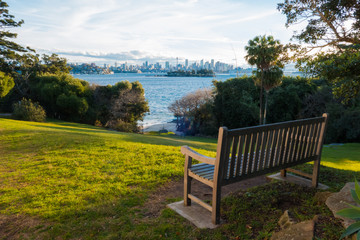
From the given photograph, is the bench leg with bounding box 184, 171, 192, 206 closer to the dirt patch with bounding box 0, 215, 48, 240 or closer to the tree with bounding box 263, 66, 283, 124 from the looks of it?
the dirt patch with bounding box 0, 215, 48, 240

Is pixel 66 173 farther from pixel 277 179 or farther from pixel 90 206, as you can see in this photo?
pixel 277 179

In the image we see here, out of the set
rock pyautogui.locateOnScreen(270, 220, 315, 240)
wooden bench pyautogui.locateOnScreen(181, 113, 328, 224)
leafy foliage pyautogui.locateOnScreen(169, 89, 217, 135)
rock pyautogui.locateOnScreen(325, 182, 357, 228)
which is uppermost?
wooden bench pyautogui.locateOnScreen(181, 113, 328, 224)

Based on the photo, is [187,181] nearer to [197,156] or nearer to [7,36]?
[197,156]

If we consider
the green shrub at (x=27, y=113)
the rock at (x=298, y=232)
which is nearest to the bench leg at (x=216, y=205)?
the rock at (x=298, y=232)

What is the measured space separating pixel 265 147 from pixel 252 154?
1.10 ft

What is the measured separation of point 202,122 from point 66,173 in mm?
34074

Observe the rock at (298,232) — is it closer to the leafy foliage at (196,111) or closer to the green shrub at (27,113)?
the green shrub at (27,113)

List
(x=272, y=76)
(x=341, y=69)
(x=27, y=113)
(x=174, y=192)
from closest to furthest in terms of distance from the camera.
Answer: (x=174, y=192), (x=341, y=69), (x=272, y=76), (x=27, y=113)

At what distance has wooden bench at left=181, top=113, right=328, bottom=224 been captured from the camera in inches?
146

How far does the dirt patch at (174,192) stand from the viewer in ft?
15.3

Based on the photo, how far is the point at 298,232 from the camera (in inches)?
118

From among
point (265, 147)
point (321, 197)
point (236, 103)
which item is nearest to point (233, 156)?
point (265, 147)

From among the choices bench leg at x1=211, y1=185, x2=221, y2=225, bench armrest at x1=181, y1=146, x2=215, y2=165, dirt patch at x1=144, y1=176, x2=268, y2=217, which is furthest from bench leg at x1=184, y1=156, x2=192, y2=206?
bench leg at x1=211, y1=185, x2=221, y2=225

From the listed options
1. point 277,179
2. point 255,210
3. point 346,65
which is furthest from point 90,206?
point 346,65
